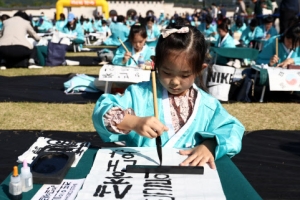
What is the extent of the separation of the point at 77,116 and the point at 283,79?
220cm

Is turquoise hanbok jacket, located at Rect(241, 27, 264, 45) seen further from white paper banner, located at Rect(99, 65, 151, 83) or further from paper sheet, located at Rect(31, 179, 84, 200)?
paper sheet, located at Rect(31, 179, 84, 200)

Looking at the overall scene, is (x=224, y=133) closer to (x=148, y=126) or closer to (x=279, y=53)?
(x=148, y=126)

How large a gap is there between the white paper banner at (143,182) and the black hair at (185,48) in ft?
1.16

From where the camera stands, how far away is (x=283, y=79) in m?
4.56

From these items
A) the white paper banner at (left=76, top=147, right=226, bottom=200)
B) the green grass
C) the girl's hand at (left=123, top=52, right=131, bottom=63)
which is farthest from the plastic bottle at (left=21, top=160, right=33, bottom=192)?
the girl's hand at (left=123, top=52, right=131, bottom=63)

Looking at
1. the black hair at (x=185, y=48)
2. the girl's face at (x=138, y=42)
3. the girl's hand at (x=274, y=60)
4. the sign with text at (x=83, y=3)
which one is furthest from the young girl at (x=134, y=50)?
the sign with text at (x=83, y=3)

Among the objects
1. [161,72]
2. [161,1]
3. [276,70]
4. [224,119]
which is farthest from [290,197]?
[161,1]

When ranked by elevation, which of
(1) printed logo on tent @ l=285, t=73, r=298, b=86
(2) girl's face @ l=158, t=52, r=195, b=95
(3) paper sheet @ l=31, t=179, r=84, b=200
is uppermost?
(2) girl's face @ l=158, t=52, r=195, b=95

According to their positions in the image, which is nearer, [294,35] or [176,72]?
[176,72]

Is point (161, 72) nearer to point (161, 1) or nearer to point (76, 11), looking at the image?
point (76, 11)

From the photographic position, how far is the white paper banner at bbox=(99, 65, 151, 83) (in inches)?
175

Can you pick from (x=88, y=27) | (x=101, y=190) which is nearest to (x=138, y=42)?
(x=101, y=190)

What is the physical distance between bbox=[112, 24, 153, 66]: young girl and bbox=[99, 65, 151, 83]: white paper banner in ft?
1.36

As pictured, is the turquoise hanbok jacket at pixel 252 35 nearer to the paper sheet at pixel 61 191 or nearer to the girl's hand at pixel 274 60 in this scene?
the girl's hand at pixel 274 60
